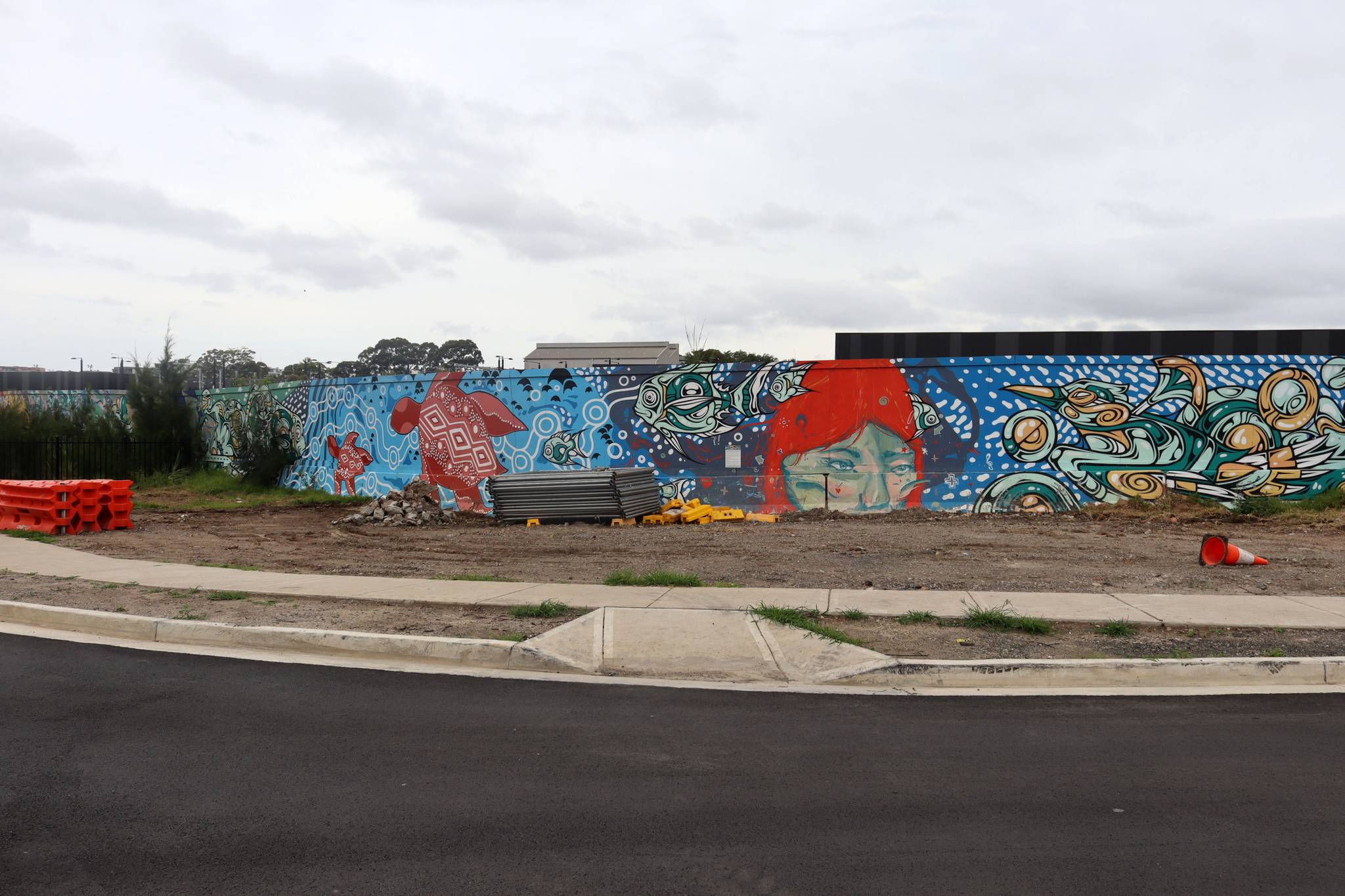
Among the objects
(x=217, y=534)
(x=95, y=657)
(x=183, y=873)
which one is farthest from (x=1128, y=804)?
(x=217, y=534)

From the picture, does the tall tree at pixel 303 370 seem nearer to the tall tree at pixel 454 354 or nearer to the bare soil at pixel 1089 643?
the tall tree at pixel 454 354

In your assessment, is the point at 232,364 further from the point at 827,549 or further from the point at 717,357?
the point at 827,549

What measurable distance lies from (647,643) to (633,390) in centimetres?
1243

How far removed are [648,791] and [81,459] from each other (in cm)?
2693

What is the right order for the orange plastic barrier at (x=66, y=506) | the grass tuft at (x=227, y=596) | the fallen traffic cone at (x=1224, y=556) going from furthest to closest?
the orange plastic barrier at (x=66, y=506) < the fallen traffic cone at (x=1224, y=556) < the grass tuft at (x=227, y=596)

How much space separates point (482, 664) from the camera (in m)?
7.48

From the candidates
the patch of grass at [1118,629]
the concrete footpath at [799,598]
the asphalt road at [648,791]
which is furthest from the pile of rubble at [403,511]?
the patch of grass at [1118,629]

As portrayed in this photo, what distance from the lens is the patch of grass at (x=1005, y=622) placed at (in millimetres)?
7961

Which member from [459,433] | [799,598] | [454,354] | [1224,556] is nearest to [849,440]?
[1224,556]

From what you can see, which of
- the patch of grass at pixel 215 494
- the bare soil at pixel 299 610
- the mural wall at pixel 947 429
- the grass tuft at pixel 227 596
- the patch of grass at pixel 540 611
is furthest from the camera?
the patch of grass at pixel 215 494

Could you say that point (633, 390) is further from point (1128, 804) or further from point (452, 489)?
point (1128, 804)

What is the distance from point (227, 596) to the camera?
380 inches

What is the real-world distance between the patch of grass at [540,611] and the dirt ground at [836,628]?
80mm

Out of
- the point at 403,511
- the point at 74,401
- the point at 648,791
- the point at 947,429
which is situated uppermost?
the point at 74,401
